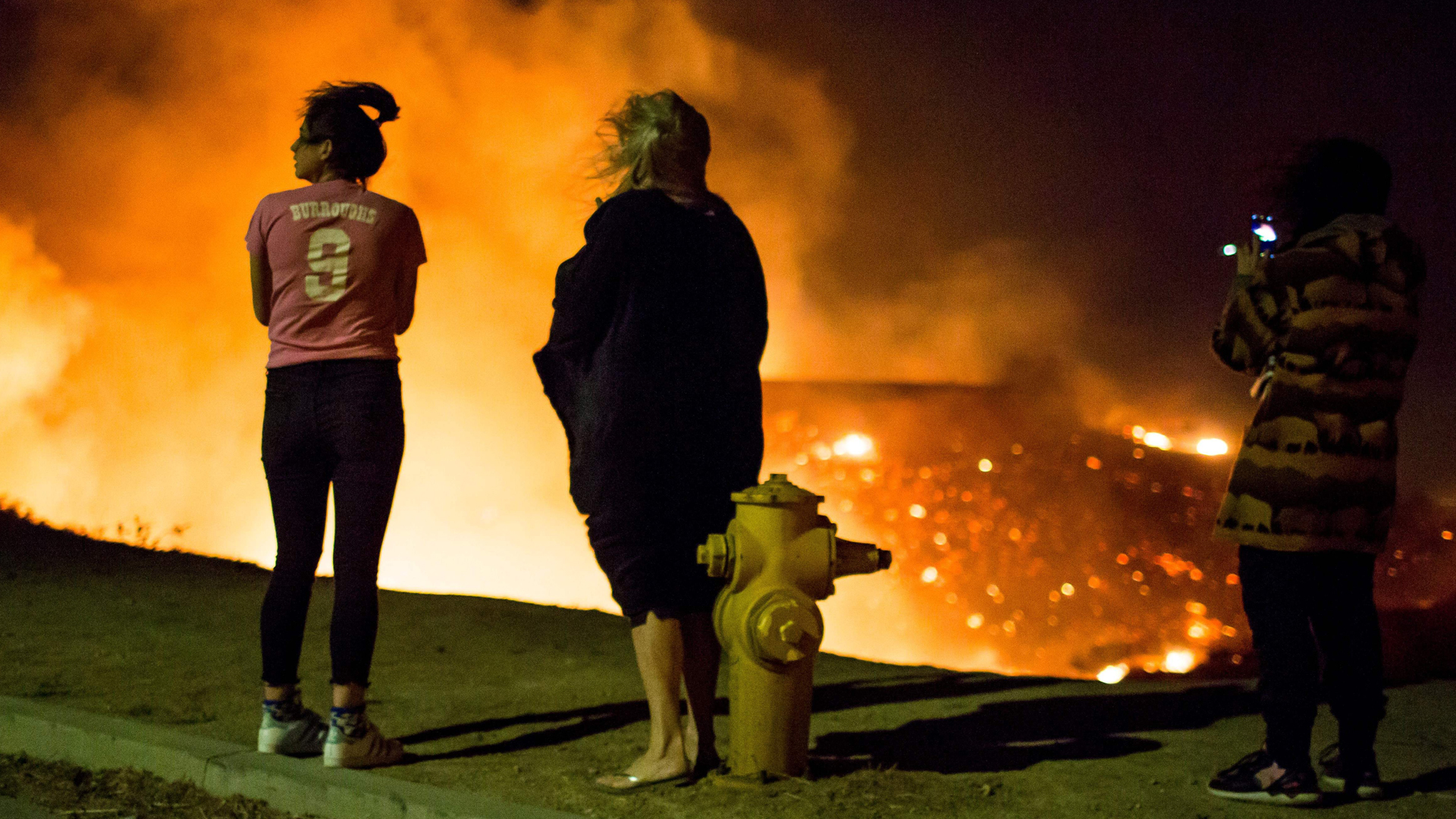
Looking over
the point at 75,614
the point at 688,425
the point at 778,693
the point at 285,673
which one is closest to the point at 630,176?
the point at 688,425

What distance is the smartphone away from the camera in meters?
3.34

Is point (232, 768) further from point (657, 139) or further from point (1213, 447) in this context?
point (1213, 447)

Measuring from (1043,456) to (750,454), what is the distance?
30.0m

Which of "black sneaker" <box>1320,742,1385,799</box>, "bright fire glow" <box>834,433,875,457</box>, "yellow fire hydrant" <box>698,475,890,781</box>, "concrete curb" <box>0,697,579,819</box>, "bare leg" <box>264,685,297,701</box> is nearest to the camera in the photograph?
"concrete curb" <box>0,697,579,819</box>

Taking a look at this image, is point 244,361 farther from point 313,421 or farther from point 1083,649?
point 1083,649

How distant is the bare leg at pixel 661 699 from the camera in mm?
3133

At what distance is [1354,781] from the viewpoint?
10.4ft

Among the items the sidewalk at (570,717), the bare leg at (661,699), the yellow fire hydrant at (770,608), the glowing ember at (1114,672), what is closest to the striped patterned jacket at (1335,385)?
the sidewalk at (570,717)

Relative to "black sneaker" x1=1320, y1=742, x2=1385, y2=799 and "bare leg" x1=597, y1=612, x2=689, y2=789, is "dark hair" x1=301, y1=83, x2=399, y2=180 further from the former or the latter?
"black sneaker" x1=1320, y1=742, x2=1385, y2=799

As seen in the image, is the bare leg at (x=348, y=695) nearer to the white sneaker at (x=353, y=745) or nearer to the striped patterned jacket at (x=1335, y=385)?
the white sneaker at (x=353, y=745)

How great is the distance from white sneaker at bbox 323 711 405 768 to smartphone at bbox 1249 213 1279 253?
281 cm

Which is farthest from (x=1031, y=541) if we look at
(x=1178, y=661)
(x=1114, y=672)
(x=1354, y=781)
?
(x=1354, y=781)

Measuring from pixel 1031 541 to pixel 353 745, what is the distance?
3388 cm

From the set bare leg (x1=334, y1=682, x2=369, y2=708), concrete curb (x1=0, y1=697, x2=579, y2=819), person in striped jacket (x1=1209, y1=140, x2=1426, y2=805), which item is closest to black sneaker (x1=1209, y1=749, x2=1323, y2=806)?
person in striped jacket (x1=1209, y1=140, x2=1426, y2=805)
